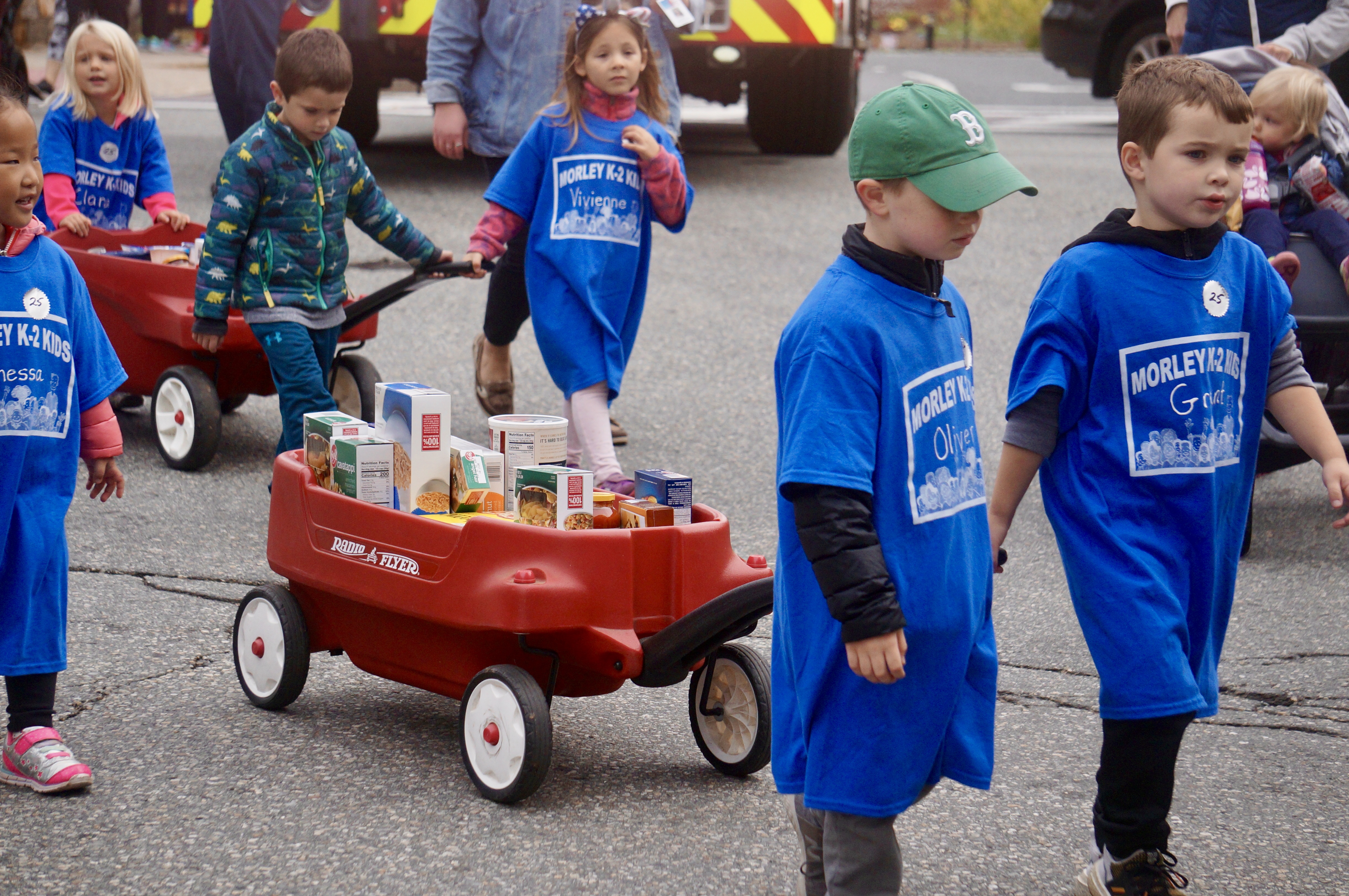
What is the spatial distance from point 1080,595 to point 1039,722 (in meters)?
0.98

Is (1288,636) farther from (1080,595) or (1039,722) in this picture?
(1080,595)

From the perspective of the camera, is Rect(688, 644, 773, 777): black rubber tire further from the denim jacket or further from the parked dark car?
the parked dark car

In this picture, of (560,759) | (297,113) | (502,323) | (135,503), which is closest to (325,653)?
(560,759)

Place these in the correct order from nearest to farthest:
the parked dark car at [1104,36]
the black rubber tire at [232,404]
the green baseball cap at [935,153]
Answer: the green baseball cap at [935,153], the black rubber tire at [232,404], the parked dark car at [1104,36]

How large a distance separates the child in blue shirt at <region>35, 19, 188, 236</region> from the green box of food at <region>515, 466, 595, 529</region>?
3.03 m

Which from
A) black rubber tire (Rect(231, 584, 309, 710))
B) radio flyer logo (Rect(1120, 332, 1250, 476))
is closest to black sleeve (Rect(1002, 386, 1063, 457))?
radio flyer logo (Rect(1120, 332, 1250, 476))

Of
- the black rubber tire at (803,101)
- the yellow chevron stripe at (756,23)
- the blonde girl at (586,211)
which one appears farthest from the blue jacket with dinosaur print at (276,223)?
the black rubber tire at (803,101)

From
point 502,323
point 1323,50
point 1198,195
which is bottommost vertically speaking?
point 502,323

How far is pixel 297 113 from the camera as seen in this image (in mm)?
4406

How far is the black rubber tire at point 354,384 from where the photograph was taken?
5.20 m

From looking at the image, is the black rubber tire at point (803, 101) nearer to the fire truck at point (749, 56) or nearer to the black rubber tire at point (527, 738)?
the fire truck at point (749, 56)

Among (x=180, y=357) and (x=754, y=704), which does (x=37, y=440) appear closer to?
(x=754, y=704)

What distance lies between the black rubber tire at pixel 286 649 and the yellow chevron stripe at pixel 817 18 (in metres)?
6.94

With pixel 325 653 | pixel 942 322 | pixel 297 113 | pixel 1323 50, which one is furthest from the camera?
pixel 1323 50
